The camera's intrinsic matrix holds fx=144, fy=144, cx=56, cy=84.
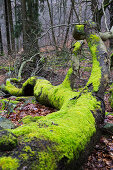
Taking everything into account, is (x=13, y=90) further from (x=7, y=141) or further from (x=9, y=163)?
(x=9, y=163)

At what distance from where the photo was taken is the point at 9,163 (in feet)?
4.57

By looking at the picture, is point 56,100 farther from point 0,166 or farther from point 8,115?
point 0,166

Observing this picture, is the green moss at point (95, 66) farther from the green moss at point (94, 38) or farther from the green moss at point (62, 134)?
the green moss at point (62, 134)

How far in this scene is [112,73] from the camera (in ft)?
30.2

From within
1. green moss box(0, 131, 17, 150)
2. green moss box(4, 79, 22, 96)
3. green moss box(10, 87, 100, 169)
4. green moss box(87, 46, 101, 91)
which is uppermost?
green moss box(87, 46, 101, 91)

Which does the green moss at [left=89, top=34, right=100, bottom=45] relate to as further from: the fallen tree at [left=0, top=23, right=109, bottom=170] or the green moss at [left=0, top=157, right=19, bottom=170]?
the green moss at [left=0, top=157, right=19, bottom=170]

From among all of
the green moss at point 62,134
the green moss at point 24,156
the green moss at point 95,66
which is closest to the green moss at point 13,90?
the green moss at point 95,66

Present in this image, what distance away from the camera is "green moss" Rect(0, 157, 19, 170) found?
1353 mm

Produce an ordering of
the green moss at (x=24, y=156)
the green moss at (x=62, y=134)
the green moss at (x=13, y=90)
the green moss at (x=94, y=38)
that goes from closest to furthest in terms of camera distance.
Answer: the green moss at (x=24, y=156) → the green moss at (x=62, y=134) → the green moss at (x=94, y=38) → the green moss at (x=13, y=90)

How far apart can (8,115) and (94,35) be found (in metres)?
3.89

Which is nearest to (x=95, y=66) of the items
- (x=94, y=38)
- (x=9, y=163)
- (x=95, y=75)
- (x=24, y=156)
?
(x=95, y=75)

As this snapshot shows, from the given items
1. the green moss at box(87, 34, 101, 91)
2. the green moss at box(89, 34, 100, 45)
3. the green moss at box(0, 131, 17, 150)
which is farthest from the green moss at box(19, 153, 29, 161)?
the green moss at box(89, 34, 100, 45)

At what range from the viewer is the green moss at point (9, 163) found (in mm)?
1353

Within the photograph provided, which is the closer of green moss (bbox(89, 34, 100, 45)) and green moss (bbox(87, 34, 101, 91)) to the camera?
green moss (bbox(87, 34, 101, 91))
